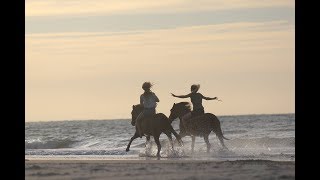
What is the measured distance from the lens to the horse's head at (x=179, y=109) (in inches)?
945

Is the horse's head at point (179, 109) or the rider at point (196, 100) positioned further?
the horse's head at point (179, 109)

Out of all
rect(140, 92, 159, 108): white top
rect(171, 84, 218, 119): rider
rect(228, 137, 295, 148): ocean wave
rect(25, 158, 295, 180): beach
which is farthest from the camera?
rect(228, 137, 295, 148): ocean wave

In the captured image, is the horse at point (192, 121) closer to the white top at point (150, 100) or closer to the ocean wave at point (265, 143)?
the white top at point (150, 100)

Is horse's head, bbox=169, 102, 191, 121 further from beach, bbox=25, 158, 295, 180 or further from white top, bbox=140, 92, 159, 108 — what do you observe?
beach, bbox=25, 158, 295, 180

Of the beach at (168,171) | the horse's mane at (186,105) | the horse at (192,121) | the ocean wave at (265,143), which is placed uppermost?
the horse's mane at (186,105)

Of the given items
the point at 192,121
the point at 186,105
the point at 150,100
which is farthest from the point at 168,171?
the point at 186,105

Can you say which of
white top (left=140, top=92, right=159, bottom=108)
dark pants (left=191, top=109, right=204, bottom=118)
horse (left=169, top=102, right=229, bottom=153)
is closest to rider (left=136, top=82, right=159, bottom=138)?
white top (left=140, top=92, right=159, bottom=108)

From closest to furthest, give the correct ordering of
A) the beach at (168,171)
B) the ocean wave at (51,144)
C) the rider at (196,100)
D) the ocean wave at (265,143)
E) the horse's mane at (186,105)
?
the beach at (168,171)
the rider at (196,100)
the horse's mane at (186,105)
the ocean wave at (265,143)
the ocean wave at (51,144)

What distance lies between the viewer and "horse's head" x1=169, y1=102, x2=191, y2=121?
78.7ft

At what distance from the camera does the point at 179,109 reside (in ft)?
79.0

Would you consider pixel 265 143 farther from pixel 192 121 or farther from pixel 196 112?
pixel 196 112

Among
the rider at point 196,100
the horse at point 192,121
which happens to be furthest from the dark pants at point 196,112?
the horse at point 192,121
